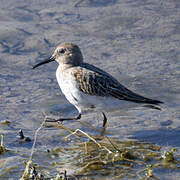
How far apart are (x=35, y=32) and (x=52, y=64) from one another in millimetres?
1814

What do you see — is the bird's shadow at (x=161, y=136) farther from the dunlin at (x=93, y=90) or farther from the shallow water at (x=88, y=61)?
the dunlin at (x=93, y=90)

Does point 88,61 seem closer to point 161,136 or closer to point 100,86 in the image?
point 100,86

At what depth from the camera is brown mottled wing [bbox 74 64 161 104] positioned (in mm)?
6082

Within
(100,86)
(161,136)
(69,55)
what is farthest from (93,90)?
(161,136)

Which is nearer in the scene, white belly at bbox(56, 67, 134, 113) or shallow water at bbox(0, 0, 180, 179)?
shallow water at bbox(0, 0, 180, 179)

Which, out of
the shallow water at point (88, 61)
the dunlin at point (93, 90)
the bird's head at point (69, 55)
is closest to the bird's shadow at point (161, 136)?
the shallow water at point (88, 61)

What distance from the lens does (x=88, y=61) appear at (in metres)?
9.05

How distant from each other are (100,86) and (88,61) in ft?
9.81

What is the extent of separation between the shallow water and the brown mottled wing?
1.82ft

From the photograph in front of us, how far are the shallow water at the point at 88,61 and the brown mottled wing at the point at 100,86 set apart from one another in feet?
1.82

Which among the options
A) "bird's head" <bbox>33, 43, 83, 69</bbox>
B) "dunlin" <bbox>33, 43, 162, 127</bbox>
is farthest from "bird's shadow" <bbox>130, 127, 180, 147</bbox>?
"bird's head" <bbox>33, 43, 83, 69</bbox>

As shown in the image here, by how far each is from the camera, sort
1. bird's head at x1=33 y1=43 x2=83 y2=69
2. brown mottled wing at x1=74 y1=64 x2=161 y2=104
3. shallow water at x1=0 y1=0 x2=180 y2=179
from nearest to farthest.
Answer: shallow water at x1=0 y1=0 x2=180 y2=179 → brown mottled wing at x1=74 y1=64 x2=161 y2=104 → bird's head at x1=33 y1=43 x2=83 y2=69

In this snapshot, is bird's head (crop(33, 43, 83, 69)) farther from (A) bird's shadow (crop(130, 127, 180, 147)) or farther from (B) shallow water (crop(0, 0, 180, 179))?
(A) bird's shadow (crop(130, 127, 180, 147))

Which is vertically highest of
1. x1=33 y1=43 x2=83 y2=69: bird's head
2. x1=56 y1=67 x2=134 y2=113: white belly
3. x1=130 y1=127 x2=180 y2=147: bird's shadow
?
x1=33 y1=43 x2=83 y2=69: bird's head
